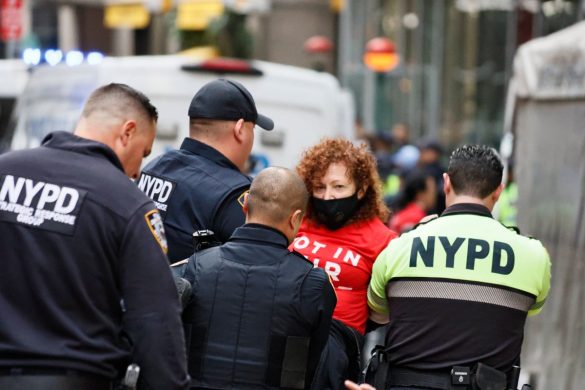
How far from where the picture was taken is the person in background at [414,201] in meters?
10.8

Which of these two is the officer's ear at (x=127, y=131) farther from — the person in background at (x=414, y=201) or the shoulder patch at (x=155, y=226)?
the person in background at (x=414, y=201)

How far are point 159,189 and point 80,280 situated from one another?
1.37m

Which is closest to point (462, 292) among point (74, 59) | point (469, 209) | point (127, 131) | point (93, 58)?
point (469, 209)

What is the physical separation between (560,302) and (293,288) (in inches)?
155

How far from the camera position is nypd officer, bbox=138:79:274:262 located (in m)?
5.21

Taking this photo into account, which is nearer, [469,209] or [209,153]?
[469,209]

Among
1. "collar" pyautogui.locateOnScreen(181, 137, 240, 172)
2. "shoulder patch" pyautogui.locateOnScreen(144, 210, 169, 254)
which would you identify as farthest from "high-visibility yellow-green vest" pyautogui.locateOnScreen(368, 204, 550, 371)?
"shoulder patch" pyautogui.locateOnScreen(144, 210, 169, 254)

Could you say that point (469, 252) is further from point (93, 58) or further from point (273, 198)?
point (93, 58)

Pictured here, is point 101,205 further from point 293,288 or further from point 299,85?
point 299,85

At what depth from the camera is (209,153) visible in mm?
5414

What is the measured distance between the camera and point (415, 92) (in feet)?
97.9

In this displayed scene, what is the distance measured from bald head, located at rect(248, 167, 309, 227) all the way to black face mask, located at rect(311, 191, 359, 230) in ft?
2.26

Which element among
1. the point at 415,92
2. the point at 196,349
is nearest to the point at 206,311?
the point at 196,349

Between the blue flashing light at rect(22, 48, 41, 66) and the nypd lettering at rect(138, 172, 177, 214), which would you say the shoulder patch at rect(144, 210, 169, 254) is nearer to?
the nypd lettering at rect(138, 172, 177, 214)
